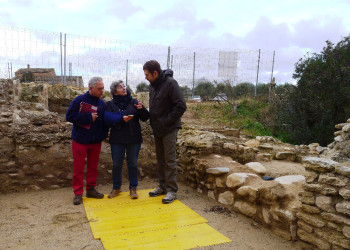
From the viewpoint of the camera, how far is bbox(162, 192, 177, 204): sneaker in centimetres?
399

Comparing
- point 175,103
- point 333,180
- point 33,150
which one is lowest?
point 33,150

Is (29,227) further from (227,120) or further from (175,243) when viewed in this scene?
(227,120)

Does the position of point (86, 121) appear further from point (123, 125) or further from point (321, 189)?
point (321, 189)

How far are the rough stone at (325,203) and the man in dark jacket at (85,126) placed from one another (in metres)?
2.78

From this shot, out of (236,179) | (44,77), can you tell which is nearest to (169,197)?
(236,179)

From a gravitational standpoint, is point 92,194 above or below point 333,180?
below

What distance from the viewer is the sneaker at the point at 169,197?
157 inches

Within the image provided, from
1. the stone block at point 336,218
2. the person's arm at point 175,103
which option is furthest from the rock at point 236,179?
the stone block at point 336,218

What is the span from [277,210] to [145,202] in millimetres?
1758

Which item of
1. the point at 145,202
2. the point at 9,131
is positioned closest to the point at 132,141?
the point at 145,202

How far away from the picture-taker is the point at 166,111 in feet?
13.1

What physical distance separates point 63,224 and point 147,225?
3.10 feet

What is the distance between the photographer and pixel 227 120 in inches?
494

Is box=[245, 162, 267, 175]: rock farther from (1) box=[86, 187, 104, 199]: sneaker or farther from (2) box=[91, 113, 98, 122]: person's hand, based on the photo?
(2) box=[91, 113, 98, 122]: person's hand
